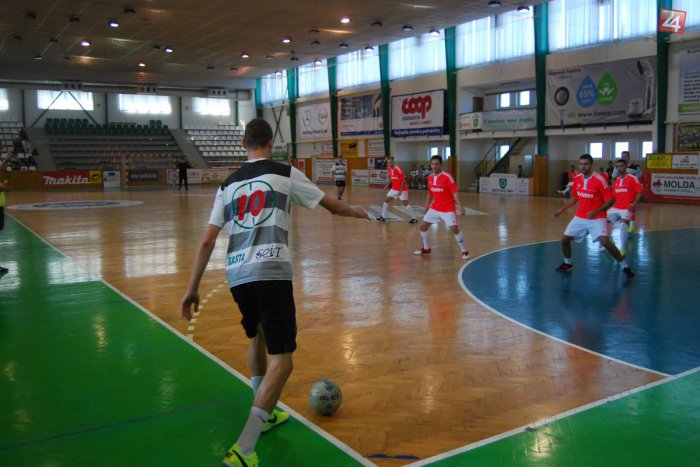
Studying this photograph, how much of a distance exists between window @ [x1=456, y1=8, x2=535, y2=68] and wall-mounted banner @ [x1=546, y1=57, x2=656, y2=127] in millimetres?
2442

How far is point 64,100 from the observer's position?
47.6 meters

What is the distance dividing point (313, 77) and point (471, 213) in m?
27.8

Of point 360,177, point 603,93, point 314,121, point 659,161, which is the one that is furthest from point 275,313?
point 314,121

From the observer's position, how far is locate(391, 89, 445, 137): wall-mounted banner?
3559 cm

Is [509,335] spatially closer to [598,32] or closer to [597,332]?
[597,332]

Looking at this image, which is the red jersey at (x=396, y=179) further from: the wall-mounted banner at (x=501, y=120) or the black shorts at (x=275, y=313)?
the black shorts at (x=275, y=313)

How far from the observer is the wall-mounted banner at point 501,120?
103ft

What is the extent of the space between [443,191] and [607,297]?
4.29 metres

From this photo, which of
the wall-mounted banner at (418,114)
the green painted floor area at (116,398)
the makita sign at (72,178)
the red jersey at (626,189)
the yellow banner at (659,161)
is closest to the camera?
the green painted floor area at (116,398)

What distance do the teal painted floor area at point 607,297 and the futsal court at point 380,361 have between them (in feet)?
0.13

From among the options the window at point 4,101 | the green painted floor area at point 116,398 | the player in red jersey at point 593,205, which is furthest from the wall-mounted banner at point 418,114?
the green painted floor area at point 116,398

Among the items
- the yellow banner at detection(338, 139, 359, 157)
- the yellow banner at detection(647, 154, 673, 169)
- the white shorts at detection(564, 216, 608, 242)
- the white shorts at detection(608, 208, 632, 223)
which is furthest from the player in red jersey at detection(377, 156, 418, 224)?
the yellow banner at detection(338, 139, 359, 157)

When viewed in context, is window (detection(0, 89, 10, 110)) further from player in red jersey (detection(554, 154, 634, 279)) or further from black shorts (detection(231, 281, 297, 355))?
black shorts (detection(231, 281, 297, 355))

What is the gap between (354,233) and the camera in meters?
15.5
